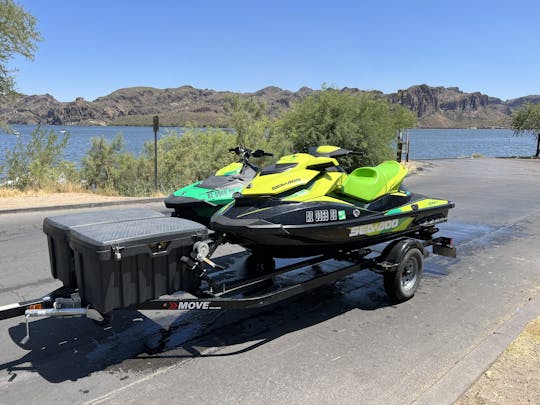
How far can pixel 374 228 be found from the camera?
477 cm

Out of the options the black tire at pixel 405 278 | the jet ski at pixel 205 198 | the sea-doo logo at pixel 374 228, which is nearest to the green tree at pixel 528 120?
the black tire at pixel 405 278

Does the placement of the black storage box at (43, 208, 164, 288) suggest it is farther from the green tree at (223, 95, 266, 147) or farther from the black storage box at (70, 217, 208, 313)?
the green tree at (223, 95, 266, 147)

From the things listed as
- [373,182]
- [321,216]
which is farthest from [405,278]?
[321,216]

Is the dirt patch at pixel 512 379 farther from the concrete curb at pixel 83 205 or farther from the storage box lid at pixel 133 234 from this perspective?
the concrete curb at pixel 83 205

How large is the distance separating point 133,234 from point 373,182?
271cm

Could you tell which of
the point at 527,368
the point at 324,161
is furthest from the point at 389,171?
the point at 527,368

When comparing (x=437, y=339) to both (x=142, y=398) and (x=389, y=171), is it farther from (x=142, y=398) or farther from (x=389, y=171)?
(x=142, y=398)

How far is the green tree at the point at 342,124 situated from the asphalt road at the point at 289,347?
520 inches

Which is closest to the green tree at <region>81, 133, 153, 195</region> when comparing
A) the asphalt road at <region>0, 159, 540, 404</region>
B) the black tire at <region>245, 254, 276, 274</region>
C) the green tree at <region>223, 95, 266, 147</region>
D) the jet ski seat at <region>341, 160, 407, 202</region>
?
the green tree at <region>223, 95, 266, 147</region>

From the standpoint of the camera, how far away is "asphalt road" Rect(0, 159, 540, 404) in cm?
335

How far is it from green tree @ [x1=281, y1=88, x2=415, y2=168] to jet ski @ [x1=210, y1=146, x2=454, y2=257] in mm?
14064

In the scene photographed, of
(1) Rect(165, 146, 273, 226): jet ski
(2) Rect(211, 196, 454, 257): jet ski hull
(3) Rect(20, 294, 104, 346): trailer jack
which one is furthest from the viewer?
(1) Rect(165, 146, 273, 226): jet ski

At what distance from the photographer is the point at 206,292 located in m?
3.81

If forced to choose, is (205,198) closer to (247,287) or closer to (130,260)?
(247,287)
